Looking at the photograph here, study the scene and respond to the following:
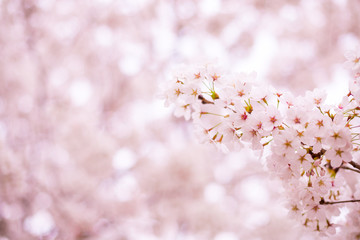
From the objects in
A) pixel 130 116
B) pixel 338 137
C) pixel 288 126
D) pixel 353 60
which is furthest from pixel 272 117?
pixel 130 116

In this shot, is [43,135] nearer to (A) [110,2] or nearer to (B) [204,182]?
(B) [204,182]

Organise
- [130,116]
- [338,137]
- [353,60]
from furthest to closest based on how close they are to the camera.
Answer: [130,116]
[353,60]
[338,137]

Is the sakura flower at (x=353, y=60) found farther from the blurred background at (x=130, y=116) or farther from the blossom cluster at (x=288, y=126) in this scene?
the blurred background at (x=130, y=116)

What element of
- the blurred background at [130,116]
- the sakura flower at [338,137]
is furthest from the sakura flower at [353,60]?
the blurred background at [130,116]

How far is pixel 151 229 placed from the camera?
143 inches

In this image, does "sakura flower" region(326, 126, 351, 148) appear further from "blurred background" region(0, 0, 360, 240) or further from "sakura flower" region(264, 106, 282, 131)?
"blurred background" region(0, 0, 360, 240)

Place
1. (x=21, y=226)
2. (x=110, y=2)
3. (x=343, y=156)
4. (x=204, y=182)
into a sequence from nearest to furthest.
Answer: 1. (x=343, y=156)
2. (x=21, y=226)
3. (x=204, y=182)
4. (x=110, y=2)

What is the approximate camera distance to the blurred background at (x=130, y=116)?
10.5 ft

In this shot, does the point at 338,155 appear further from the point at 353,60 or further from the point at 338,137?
the point at 353,60

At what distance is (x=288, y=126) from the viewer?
784 millimetres

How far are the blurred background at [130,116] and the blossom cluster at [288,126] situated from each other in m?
2.28

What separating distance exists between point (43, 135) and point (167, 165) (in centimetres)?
154

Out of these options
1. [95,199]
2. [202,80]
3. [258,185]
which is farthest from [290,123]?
[258,185]

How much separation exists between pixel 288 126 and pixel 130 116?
469cm
